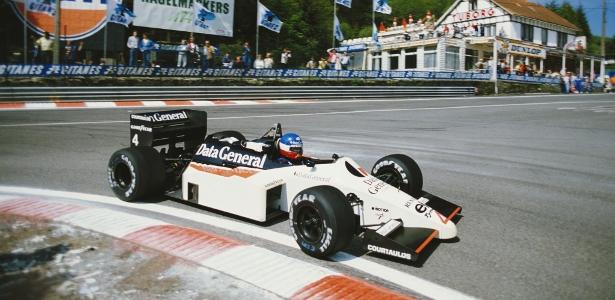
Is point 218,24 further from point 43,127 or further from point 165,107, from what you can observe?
point 43,127

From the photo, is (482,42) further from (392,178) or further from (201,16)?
(392,178)

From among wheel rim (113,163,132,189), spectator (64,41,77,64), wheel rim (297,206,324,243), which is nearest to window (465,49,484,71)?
spectator (64,41,77,64)

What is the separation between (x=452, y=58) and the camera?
3775 cm

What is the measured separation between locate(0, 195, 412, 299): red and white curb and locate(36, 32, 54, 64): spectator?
48.5 feet

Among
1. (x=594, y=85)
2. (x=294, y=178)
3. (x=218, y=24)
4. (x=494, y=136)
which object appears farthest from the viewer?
(x=594, y=85)

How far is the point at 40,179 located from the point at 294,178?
3570 millimetres

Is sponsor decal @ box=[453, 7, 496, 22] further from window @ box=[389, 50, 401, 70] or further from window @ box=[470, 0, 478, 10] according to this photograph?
window @ box=[389, 50, 401, 70]

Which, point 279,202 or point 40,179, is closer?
point 279,202

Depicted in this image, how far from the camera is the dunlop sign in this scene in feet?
134

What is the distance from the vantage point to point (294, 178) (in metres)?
4.84

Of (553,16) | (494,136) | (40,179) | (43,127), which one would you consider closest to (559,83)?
(553,16)

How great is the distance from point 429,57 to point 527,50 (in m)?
10.0

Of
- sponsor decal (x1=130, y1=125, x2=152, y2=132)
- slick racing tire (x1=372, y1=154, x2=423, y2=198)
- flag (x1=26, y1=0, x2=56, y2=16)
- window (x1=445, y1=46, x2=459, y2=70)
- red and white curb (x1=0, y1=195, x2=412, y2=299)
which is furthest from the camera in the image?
window (x1=445, y1=46, x2=459, y2=70)

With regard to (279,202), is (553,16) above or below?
above
